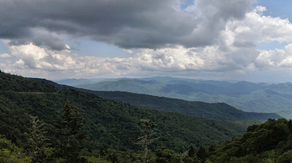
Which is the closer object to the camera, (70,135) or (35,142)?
(35,142)

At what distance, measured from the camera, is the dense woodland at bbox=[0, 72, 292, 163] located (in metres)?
24.3

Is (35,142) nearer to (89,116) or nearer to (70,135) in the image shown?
(70,135)

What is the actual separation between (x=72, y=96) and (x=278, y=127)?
174443mm

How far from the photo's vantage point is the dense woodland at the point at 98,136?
2427cm

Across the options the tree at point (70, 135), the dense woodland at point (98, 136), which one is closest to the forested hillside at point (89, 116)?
the dense woodland at point (98, 136)

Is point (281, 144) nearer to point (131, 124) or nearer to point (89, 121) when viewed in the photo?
point (89, 121)

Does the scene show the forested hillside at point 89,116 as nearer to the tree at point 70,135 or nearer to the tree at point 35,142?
the tree at point 35,142

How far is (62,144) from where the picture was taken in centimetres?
2530

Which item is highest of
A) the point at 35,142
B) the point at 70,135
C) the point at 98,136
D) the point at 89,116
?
the point at 70,135

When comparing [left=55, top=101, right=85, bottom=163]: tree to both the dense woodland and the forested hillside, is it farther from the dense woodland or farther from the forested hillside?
the forested hillside

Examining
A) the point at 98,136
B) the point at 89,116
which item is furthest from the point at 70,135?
the point at 89,116

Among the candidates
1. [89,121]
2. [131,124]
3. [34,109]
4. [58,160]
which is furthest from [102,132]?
[58,160]

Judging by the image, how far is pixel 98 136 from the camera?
132625 mm

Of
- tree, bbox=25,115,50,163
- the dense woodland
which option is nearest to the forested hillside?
the dense woodland
